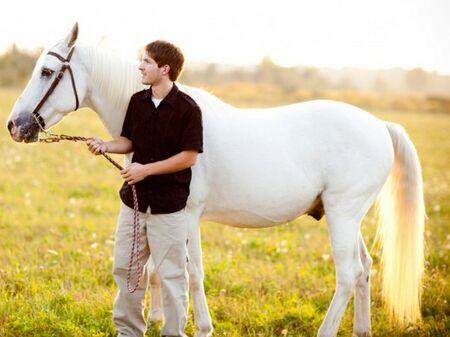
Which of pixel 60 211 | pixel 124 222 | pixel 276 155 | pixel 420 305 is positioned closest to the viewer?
pixel 124 222

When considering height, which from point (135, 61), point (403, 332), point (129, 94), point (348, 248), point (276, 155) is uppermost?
point (135, 61)

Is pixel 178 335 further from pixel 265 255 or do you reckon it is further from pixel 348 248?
pixel 265 255

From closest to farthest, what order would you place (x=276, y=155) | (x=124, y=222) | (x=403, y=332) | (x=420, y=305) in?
1. (x=124, y=222)
2. (x=276, y=155)
3. (x=403, y=332)
4. (x=420, y=305)

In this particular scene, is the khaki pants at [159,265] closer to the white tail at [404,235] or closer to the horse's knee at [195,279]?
the horse's knee at [195,279]

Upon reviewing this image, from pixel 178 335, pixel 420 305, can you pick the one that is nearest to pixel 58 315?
pixel 178 335

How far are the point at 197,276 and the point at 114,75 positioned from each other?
64.4 inches

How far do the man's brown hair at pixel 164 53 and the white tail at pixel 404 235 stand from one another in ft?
7.04

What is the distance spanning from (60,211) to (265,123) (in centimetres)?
442

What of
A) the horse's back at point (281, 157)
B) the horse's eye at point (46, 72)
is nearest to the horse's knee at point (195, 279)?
the horse's back at point (281, 157)

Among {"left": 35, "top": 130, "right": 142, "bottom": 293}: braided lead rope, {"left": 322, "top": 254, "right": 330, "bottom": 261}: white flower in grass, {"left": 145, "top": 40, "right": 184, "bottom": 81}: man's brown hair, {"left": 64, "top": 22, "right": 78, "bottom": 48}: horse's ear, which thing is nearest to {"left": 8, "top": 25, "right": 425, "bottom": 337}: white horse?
{"left": 64, "top": 22, "right": 78, "bottom": 48}: horse's ear

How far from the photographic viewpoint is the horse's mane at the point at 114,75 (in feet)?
12.4

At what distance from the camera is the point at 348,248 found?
4.20 meters

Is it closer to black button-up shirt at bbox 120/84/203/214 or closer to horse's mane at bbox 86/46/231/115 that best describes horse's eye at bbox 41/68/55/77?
horse's mane at bbox 86/46/231/115

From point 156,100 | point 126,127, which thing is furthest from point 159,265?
point 156,100
